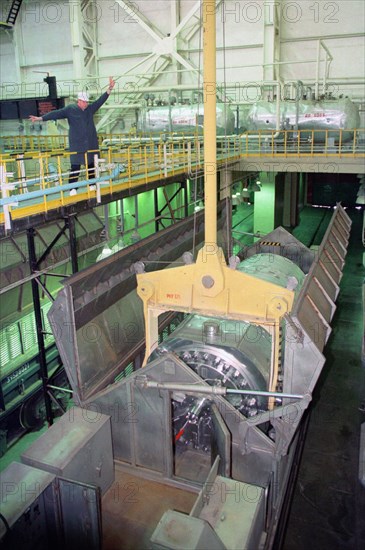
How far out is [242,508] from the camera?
16.1 ft

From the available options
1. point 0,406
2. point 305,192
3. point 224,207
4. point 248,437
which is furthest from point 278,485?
point 305,192

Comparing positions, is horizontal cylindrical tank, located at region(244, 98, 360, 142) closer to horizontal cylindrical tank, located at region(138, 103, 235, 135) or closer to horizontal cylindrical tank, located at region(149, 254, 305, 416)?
horizontal cylindrical tank, located at region(138, 103, 235, 135)

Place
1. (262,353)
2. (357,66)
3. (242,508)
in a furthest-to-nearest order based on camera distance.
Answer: (357,66), (262,353), (242,508)

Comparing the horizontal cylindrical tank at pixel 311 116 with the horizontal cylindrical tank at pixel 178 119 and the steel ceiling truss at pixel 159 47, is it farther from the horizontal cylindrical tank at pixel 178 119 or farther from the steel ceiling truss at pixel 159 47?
the steel ceiling truss at pixel 159 47

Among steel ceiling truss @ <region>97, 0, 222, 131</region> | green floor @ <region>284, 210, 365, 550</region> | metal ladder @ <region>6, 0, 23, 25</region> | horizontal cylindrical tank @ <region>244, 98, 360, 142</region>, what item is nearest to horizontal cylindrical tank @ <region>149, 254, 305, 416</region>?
green floor @ <region>284, 210, 365, 550</region>

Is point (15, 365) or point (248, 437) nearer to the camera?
point (248, 437)

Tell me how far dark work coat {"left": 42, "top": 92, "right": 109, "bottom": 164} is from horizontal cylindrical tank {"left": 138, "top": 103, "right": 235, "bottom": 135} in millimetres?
10479

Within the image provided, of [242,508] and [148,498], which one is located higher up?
[242,508]

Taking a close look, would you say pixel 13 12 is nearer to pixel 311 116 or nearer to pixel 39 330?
pixel 311 116

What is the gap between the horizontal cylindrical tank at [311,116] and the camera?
16719 mm

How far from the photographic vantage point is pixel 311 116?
17078 millimetres

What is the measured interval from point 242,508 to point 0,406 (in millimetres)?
5070

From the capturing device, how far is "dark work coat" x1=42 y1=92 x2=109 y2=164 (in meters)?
8.30

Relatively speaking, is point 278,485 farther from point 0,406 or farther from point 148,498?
point 0,406
